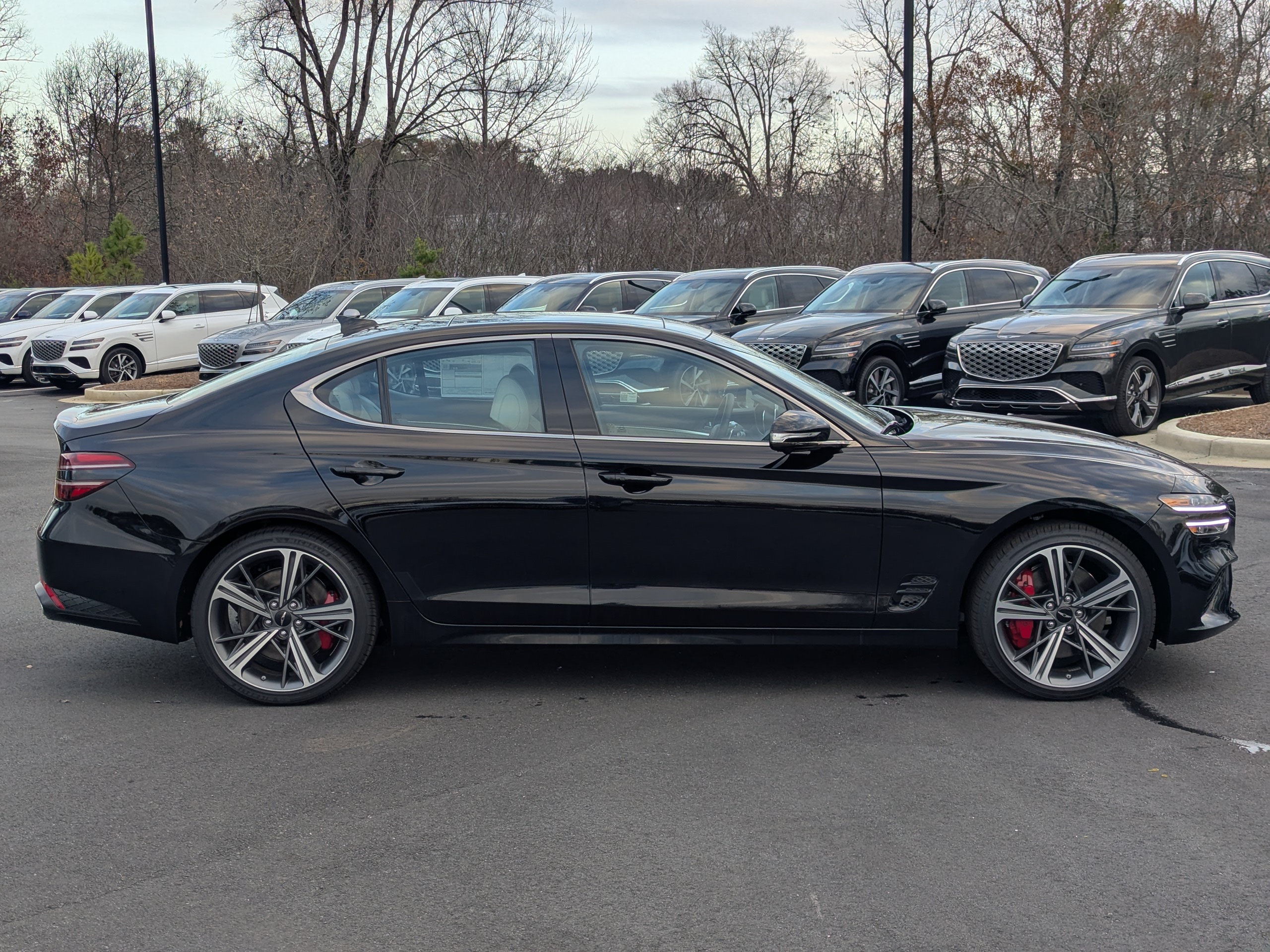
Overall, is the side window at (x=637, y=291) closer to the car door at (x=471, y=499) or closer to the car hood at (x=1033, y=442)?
the car hood at (x=1033, y=442)

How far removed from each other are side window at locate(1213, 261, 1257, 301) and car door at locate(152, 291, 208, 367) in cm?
1678

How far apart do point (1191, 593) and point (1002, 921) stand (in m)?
2.34

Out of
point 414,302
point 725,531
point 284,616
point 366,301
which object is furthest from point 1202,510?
point 366,301

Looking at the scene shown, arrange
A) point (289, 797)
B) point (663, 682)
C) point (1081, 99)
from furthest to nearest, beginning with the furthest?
point (1081, 99) < point (663, 682) < point (289, 797)

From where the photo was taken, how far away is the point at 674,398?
5340 millimetres

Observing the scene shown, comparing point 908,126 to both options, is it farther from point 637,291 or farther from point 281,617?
point 281,617

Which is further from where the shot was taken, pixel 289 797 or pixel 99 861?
pixel 289 797

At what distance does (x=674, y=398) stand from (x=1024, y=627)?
1703 millimetres

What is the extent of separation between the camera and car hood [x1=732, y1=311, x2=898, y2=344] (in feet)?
48.1

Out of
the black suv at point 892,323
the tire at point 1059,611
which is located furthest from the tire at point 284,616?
the black suv at point 892,323

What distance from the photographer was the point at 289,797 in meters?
4.35

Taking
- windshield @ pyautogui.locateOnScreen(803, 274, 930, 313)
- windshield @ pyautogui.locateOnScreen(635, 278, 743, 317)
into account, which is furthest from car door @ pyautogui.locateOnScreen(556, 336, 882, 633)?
windshield @ pyautogui.locateOnScreen(635, 278, 743, 317)

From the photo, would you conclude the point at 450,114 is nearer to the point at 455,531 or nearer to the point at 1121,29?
the point at 1121,29

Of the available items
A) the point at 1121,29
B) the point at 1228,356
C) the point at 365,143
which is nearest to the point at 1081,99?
the point at 1121,29
